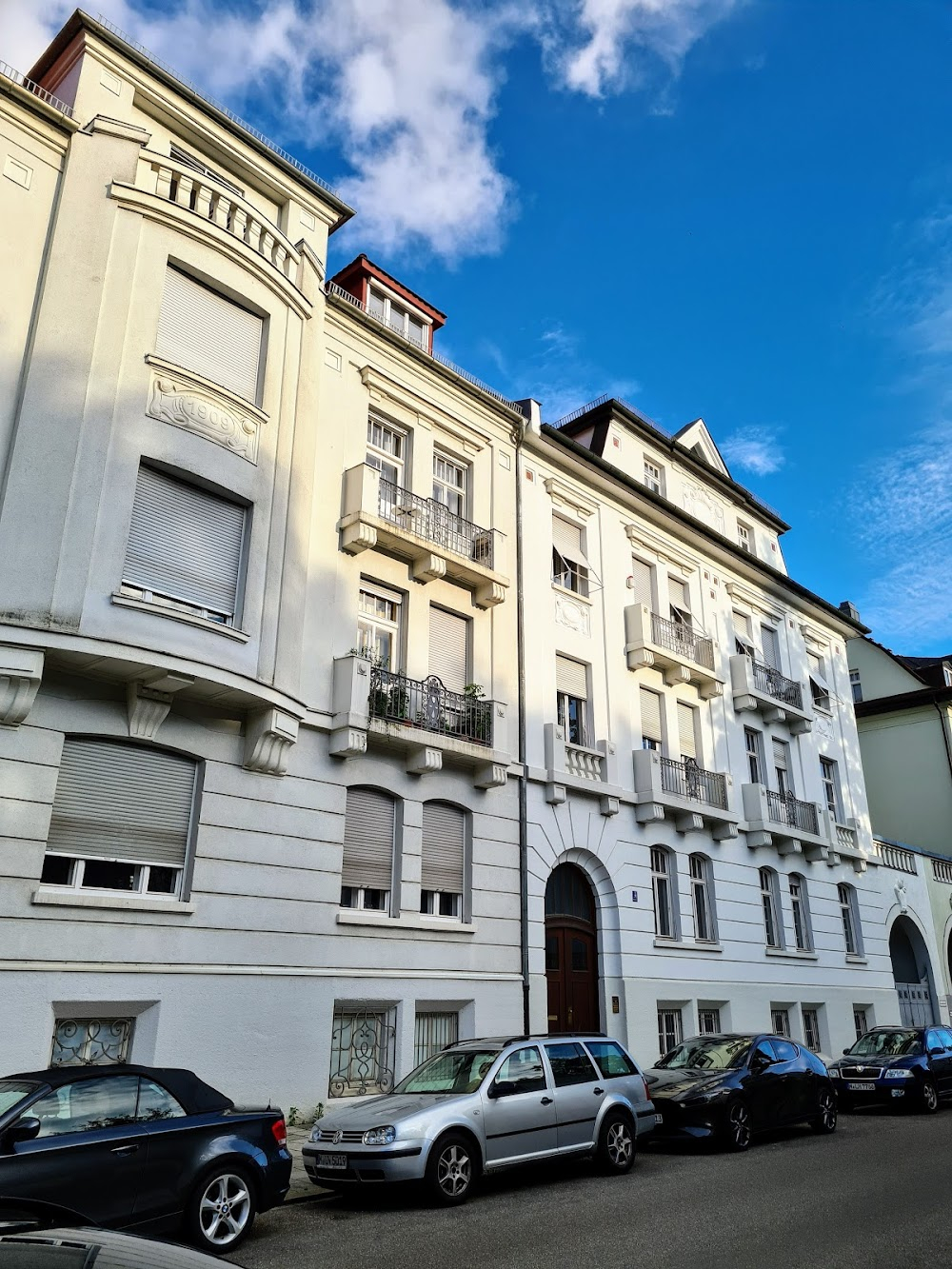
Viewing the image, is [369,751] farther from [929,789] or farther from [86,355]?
[929,789]

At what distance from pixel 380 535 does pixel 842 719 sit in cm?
1995

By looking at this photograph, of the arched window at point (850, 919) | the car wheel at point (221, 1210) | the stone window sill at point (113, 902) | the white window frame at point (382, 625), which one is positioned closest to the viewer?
the car wheel at point (221, 1210)

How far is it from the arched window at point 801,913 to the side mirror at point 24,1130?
22382 millimetres

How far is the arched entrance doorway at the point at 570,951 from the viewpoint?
61.8ft

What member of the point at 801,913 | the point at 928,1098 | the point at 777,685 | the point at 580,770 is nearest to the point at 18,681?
the point at 580,770

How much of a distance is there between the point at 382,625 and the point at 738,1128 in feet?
31.6

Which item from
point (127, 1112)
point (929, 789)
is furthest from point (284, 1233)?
point (929, 789)

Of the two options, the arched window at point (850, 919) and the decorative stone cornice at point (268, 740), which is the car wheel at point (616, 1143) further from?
the arched window at point (850, 919)

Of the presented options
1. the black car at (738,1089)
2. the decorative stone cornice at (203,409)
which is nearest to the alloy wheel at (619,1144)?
the black car at (738,1089)

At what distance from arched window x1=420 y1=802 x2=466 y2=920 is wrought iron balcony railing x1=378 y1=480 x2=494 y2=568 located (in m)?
4.75

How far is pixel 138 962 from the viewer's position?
495 inches

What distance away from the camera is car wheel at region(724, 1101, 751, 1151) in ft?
42.7

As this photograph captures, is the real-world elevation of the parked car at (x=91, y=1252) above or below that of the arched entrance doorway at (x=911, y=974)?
below

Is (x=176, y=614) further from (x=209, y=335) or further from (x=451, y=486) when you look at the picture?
(x=451, y=486)
